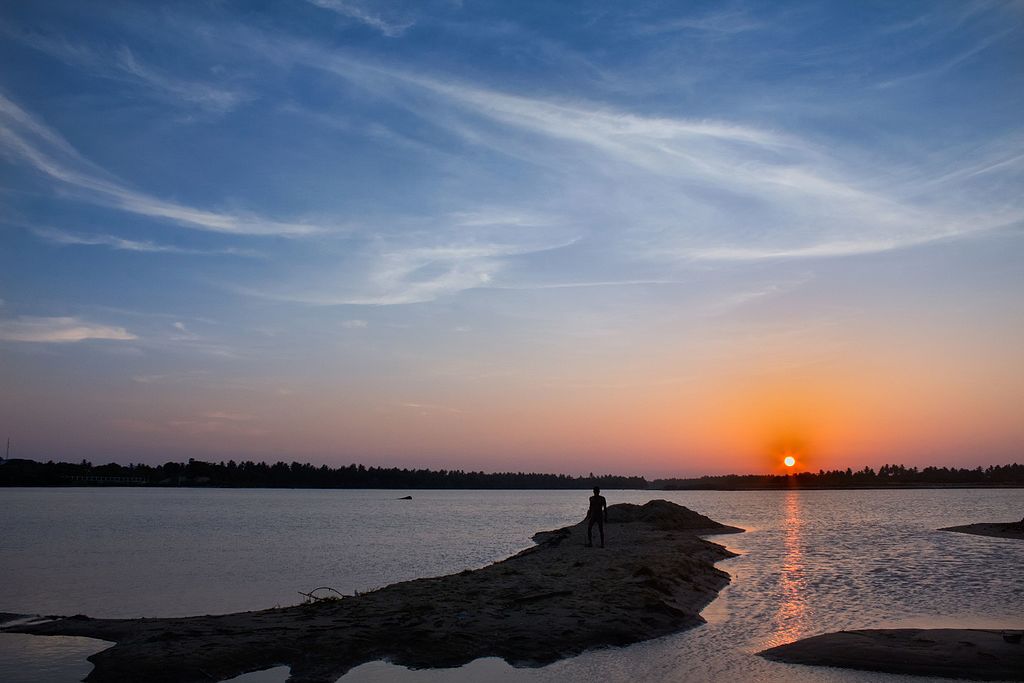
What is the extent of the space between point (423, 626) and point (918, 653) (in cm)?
1090

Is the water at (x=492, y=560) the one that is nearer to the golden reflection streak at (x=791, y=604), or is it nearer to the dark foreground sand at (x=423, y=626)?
the golden reflection streak at (x=791, y=604)

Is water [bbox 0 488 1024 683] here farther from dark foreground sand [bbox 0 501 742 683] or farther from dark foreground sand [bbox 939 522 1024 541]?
dark foreground sand [bbox 939 522 1024 541]

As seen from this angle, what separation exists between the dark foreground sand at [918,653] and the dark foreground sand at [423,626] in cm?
389

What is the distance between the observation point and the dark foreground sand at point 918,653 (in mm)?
15547

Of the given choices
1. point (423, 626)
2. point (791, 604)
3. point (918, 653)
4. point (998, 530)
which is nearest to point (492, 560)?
point (791, 604)

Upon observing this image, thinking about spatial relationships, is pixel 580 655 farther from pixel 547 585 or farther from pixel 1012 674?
pixel 1012 674

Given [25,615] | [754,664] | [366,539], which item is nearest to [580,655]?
[754,664]

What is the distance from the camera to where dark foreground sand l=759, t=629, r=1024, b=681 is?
15547mm

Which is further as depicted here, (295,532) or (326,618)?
(295,532)

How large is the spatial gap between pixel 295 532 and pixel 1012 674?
2266 inches

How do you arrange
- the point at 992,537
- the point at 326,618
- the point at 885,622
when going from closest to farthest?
A: the point at 326,618
the point at 885,622
the point at 992,537

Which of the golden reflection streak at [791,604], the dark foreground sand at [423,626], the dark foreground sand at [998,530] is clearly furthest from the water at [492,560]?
the dark foreground sand at [998,530]

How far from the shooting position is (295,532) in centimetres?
6469

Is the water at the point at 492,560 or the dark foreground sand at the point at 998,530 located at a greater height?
the dark foreground sand at the point at 998,530
